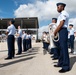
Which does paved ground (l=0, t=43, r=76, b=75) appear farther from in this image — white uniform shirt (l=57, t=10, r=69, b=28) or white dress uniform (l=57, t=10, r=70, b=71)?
white uniform shirt (l=57, t=10, r=69, b=28)

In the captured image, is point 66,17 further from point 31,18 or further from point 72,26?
point 31,18

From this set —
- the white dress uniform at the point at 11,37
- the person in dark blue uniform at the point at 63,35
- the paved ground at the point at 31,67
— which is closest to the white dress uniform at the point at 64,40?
the person in dark blue uniform at the point at 63,35

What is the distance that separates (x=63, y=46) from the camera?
24.9ft

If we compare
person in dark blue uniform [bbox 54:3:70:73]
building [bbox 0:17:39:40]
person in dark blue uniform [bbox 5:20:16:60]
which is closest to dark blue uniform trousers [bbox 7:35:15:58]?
person in dark blue uniform [bbox 5:20:16:60]

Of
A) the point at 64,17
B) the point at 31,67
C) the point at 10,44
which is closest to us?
the point at 64,17

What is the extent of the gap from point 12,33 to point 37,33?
5452cm

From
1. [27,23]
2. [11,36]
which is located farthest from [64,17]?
[27,23]

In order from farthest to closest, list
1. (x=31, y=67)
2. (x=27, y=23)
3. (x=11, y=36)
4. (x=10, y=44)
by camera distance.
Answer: (x=27, y=23), (x=10, y=44), (x=11, y=36), (x=31, y=67)

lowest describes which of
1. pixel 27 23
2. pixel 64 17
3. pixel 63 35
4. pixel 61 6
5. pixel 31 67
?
pixel 31 67

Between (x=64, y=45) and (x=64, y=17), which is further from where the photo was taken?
(x=64, y=45)

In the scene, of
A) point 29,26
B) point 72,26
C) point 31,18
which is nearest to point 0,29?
point 29,26

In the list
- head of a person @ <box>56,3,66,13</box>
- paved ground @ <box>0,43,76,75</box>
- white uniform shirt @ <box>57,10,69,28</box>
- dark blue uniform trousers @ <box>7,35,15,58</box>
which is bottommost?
paved ground @ <box>0,43,76,75</box>

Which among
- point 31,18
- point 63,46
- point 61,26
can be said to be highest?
point 31,18

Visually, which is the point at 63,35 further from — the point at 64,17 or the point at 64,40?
the point at 64,17
